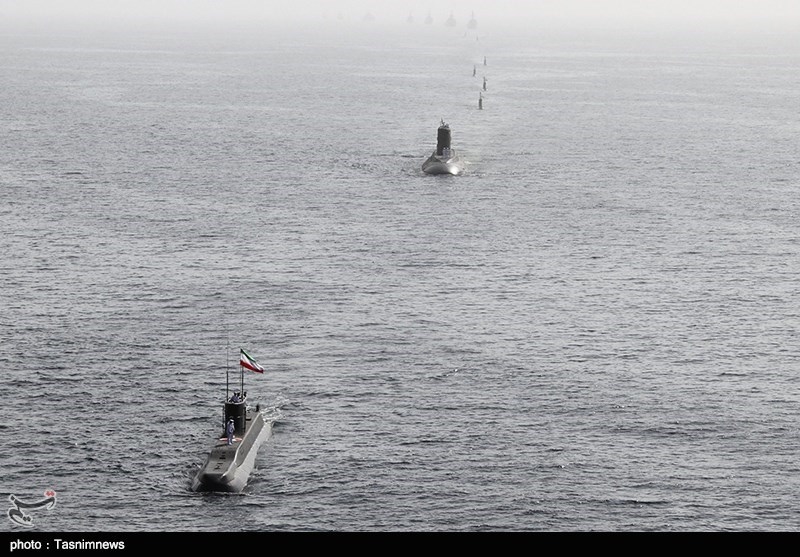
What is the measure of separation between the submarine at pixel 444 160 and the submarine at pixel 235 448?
100.0 m

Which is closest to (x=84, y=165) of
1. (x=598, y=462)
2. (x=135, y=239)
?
(x=135, y=239)

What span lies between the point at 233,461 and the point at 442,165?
359ft

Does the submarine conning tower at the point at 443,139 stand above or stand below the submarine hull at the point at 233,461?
above

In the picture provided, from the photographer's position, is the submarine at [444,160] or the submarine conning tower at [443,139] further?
the submarine conning tower at [443,139]

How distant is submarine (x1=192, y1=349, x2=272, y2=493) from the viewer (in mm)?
73375

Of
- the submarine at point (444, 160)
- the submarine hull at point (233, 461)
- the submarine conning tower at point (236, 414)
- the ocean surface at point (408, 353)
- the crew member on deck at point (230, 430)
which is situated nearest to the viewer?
the submarine hull at point (233, 461)

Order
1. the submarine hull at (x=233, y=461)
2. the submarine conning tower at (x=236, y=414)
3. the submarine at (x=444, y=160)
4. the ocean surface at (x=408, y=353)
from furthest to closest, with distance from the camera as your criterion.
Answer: the submarine at (x=444, y=160), the submarine conning tower at (x=236, y=414), the ocean surface at (x=408, y=353), the submarine hull at (x=233, y=461)

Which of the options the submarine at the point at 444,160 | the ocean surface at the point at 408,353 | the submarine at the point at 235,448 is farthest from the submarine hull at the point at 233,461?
the submarine at the point at 444,160

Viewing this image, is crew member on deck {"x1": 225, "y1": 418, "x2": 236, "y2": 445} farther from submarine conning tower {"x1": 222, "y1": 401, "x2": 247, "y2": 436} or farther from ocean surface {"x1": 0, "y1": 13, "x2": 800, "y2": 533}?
ocean surface {"x1": 0, "y1": 13, "x2": 800, "y2": 533}

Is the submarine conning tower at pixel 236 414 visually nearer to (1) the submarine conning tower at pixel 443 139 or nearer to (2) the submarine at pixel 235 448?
(2) the submarine at pixel 235 448

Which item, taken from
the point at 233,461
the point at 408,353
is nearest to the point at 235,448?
the point at 233,461

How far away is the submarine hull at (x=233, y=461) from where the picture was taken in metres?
73.3

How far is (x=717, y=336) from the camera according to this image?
10344 centimetres

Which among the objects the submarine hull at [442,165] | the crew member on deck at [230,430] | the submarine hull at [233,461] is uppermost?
the crew member on deck at [230,430]
